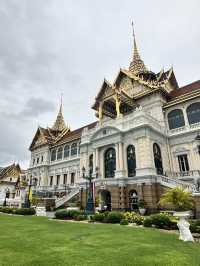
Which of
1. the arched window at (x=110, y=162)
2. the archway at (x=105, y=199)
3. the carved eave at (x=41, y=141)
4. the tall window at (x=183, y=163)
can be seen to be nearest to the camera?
the tall window at (x=183, y=163)

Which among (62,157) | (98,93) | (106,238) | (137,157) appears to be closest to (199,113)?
(137,157)

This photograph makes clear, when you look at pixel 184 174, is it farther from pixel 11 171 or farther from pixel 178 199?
pixel 11 171

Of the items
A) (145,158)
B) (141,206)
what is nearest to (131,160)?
(145,158)

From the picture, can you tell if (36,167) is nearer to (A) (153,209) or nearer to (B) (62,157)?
(B) (62,157)

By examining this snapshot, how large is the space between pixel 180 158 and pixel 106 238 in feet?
60.5

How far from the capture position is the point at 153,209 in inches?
790

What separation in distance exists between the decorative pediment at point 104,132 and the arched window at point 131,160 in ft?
9.10

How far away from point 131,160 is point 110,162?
10.9 ft

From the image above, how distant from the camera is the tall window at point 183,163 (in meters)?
23.9

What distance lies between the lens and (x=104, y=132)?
2767cm

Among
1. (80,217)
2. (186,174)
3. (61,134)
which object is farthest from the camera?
(61,134)

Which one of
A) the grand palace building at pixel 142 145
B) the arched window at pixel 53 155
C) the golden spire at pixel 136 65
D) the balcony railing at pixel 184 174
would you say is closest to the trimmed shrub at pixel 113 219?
the grand palace building at pixel 142 145

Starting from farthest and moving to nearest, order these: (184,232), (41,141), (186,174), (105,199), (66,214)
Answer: (41,141) < (105,199) < (186,174) < (66,214) < (184,232)

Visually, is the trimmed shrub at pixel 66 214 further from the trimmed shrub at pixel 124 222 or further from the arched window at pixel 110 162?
the arched window at pixel 110 162
